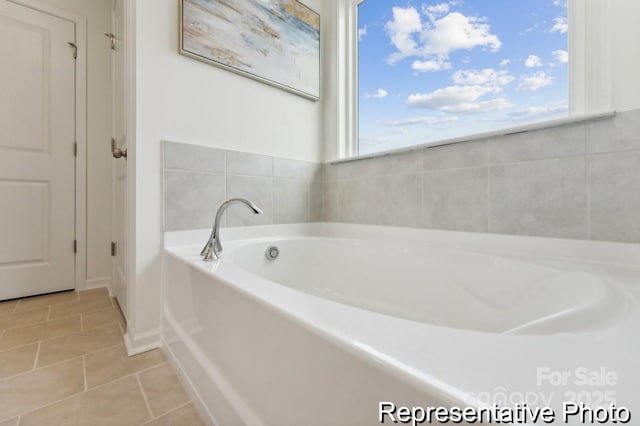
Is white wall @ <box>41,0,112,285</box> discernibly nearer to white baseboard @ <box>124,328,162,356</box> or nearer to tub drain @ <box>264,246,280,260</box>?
white baseboard @ <box>124,328,162,356</box>

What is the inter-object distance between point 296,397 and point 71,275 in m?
2.34

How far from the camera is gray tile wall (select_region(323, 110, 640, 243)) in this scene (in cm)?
87

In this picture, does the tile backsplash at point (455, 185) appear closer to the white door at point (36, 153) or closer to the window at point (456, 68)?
the window at point (456, 68)

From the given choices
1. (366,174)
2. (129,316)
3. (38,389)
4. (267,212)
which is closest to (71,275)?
(129,316)

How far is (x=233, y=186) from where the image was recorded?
1.46 meters

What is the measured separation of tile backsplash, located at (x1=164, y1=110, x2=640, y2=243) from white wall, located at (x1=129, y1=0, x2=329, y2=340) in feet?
0.22

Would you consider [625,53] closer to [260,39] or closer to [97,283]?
[260,39]

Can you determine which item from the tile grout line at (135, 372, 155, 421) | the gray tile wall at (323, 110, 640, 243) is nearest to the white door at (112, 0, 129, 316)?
the tile grout line at (135, 372, 155, 421)

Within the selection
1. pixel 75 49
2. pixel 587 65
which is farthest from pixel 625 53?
pixel 75 49

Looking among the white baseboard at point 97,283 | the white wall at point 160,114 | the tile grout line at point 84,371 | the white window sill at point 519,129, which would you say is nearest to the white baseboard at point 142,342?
the white wall at point 160,114

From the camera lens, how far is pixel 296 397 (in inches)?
18.4

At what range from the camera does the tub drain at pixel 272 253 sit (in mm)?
1399

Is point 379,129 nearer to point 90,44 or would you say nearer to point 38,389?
point 38,389

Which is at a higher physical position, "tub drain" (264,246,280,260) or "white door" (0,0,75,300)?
"white door" (0,0,75,300)
